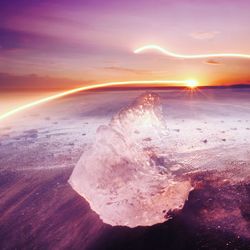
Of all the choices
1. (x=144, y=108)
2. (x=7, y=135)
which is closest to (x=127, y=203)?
(x=144, y=108)

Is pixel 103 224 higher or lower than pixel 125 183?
lower

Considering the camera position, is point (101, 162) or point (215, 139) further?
point (215, 139)

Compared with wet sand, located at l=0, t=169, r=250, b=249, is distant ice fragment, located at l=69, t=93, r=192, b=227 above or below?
above

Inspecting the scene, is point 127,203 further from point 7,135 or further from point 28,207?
point 7,135

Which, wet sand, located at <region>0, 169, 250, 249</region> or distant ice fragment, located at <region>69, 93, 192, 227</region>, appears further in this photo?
distant ice fragment, located at <region>69, 93, 192, 227</region>

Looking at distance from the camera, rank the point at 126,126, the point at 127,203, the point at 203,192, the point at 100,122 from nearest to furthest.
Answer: the point at 127,203
the point at 203,192
the point at 126,126
the point at 100,122

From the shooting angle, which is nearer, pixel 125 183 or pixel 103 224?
pixel 103 224

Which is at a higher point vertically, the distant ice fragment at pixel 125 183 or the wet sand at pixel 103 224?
the distant ice fragment at pixel 125 183

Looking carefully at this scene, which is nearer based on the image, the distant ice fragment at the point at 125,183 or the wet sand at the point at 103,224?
the wet sand at the point at 103,224
